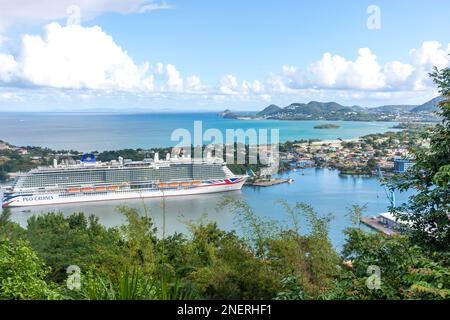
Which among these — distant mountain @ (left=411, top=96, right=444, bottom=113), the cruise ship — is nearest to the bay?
the cruise ship

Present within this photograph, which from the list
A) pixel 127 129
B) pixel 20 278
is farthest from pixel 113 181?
pixel 20 278

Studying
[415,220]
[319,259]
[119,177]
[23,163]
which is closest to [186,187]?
[119,177]

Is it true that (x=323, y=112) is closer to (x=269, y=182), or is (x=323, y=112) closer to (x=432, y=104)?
(x=269, y=182)

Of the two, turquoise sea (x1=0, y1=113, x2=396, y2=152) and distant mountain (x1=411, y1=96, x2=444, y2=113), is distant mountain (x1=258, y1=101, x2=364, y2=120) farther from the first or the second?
distant mountain (x1=411, y1=96, x2=444, y2=113)

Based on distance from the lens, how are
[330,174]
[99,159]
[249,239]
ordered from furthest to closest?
[99,159]
[330,174]
[249,239]

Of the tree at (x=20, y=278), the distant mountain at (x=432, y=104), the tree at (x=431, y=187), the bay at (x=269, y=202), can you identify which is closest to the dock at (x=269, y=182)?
the bay at (x=269, y=202)

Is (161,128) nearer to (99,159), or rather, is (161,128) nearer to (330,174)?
(99,159)

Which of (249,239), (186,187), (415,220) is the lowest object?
(186,187)
